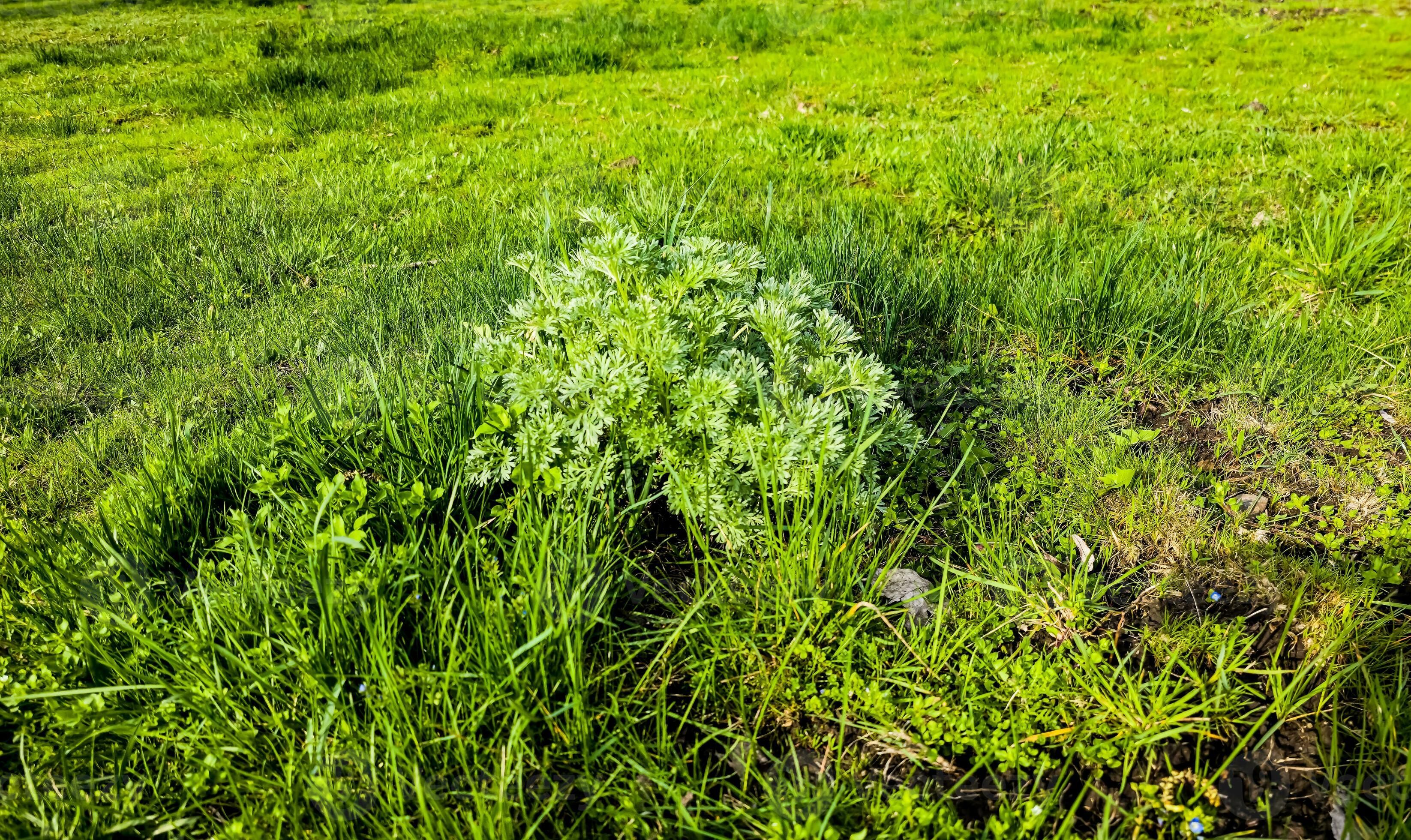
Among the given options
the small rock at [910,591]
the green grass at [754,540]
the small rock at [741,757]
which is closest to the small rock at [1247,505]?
the green grass at [754,540]

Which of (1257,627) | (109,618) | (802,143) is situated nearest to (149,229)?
(109,618)

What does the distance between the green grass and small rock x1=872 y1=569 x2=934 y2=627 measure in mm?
49

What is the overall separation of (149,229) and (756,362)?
182 inches

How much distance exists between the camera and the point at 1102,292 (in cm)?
338

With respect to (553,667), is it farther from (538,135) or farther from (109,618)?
(538,135)

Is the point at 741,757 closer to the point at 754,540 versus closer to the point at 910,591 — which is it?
the point at 754,540

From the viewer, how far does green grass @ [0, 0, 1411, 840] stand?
1.76 m

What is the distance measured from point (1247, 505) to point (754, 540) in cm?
176

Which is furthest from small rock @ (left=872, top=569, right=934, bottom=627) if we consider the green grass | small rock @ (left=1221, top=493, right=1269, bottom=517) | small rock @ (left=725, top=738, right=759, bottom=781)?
small rock @ (left=1221, top=493, right=1269, bottom=517)

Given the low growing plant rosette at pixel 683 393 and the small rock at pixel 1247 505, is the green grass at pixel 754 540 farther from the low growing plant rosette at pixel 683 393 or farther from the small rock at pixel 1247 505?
the low growing plant rosette at pixel 683 393

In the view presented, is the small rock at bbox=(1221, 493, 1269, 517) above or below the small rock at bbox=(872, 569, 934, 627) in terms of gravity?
above

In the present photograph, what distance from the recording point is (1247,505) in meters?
2.62

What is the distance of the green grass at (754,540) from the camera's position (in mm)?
1758

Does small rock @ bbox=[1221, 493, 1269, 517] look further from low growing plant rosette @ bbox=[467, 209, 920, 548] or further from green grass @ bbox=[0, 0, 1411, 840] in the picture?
low growing plant rosette @ bbox=[467, 209, 920, 548]
